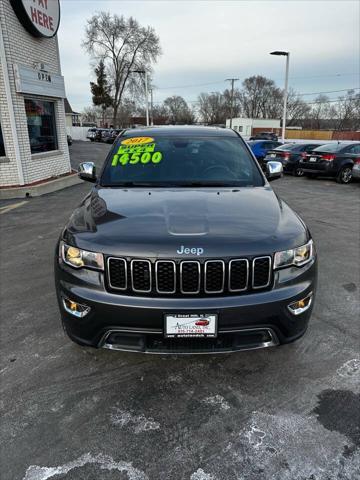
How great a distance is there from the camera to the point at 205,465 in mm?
1935

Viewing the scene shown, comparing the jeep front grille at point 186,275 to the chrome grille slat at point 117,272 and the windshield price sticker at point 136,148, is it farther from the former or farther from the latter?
the windshield price sticker at point 136,148

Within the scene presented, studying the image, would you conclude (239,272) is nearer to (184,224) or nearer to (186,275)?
(186,275)

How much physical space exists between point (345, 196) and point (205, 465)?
10.9 meters

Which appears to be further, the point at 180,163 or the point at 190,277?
the point at 180,163

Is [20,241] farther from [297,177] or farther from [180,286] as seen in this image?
[297,177]

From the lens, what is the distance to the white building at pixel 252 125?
2488 inches

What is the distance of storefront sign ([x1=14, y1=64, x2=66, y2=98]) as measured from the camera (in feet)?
30.8

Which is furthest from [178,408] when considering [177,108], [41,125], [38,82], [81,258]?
[177,108]

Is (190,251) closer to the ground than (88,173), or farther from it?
closer to the ground

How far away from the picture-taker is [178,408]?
233 cm

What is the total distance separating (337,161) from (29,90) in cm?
1113

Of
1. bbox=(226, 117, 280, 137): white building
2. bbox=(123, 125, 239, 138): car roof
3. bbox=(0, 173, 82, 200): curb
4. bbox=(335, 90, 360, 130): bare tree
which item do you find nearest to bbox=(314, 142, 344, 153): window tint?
bbox=(0, 173, 82, 200): curb

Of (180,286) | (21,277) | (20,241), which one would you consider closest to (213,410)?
(180,286)

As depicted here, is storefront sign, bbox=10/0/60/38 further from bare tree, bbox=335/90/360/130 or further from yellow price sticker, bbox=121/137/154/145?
bare tree, bbox=335/90/360/130
